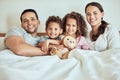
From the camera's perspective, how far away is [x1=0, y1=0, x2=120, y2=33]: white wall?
2.22 metres

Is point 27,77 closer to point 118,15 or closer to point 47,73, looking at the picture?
point 47,73

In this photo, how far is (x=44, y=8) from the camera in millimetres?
2254

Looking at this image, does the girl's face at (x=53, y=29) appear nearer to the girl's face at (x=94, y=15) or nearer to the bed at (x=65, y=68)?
the girl's face at (x=94, y=15)

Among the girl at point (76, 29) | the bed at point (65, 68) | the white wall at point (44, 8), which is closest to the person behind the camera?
the bed at point (65, 68)

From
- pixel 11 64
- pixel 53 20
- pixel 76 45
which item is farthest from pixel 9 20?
pixel 11 64

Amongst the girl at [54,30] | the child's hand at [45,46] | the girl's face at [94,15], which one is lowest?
the child's hand at [45,46]

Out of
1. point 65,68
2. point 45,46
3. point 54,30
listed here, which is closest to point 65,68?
point 65,68

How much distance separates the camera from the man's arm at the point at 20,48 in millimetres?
1539

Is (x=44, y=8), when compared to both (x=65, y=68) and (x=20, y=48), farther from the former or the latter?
(x=65, y=68)

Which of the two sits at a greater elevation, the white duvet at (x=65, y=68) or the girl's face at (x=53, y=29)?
the girl's face at (x=53, y=29)

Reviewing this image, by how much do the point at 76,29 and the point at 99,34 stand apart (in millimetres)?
206

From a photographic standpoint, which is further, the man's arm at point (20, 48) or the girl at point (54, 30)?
the girl at point (54, 30)

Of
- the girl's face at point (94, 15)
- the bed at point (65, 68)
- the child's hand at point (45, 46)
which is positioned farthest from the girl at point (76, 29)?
the bed at point (65, 68)

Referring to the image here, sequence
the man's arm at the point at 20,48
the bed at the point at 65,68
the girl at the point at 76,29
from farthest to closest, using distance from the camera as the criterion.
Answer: the girl at the point at 76,29 < the man's arm at the point at 20,48 < the bed at the point at 65,68
